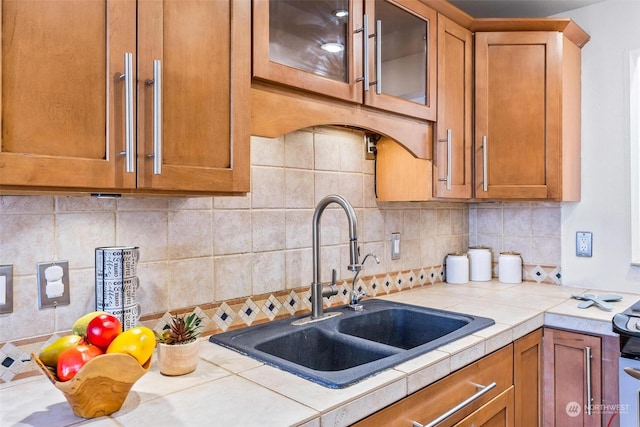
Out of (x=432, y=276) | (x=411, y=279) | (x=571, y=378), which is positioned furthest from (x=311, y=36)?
(x=571, y=378)

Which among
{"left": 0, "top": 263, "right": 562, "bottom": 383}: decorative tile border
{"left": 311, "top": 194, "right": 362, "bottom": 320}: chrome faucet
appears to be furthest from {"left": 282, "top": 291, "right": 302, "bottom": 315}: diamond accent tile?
{"left": 311, "top": 194, "right": 362, "bottom": 320}: chrome faucet

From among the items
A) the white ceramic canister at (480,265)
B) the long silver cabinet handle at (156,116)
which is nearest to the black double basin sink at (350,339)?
the long silver cabinet handle at (156,116)

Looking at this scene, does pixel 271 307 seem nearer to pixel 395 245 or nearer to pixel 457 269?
pixel 395 245

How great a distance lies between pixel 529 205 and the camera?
2.52m

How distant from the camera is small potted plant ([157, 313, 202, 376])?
1.11 m

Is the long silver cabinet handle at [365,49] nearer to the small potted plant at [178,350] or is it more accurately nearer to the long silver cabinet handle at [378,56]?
the long silver cabinet handle at [378,56]

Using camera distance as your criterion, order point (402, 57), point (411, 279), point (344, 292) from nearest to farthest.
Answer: point (402, 57) → point (344, 292) → point (411, 279)

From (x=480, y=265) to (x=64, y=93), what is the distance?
2.25 m

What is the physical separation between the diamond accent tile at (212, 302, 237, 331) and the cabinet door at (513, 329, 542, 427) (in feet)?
3.36

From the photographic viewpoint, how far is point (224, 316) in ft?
4.97

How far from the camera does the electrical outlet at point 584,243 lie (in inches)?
91.0

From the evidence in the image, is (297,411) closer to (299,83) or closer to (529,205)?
(299,83)

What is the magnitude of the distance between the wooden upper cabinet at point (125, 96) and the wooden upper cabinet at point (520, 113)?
138 centimetres

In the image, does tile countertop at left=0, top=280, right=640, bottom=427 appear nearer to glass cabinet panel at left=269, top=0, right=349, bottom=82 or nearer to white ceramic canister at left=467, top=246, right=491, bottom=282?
glass cabinet panel at left=269, top=0, right=349, bottom=82
